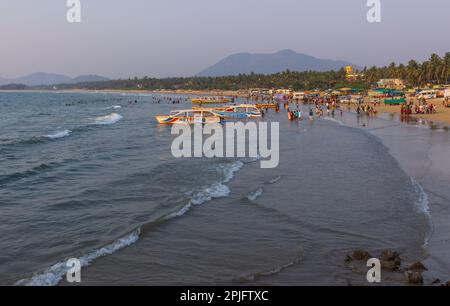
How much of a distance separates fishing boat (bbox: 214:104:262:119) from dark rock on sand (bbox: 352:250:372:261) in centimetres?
4308

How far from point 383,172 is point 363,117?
33208mm

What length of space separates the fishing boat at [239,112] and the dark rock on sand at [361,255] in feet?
Answer: 141

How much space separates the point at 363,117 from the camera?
52.3 metres

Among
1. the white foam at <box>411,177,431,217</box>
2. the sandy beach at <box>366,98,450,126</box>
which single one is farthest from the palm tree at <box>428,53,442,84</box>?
the white foam at <box>411,177,431,217</box>

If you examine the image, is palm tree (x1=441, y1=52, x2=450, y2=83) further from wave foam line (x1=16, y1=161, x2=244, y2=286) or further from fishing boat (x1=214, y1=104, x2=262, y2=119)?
wave foam line (x1=16, y1=161, x2=244, y2=286)

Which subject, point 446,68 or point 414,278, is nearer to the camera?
point 414,278

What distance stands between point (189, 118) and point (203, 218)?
3395cm

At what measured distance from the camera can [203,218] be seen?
13.8 metres

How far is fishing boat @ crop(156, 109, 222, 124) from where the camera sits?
47.0 meters

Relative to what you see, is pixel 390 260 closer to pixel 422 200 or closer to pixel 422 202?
pixel 422 202

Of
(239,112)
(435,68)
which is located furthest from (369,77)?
(239,112)

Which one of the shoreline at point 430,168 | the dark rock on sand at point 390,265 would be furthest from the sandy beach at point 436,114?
the dark rock on sand at point 390,265
